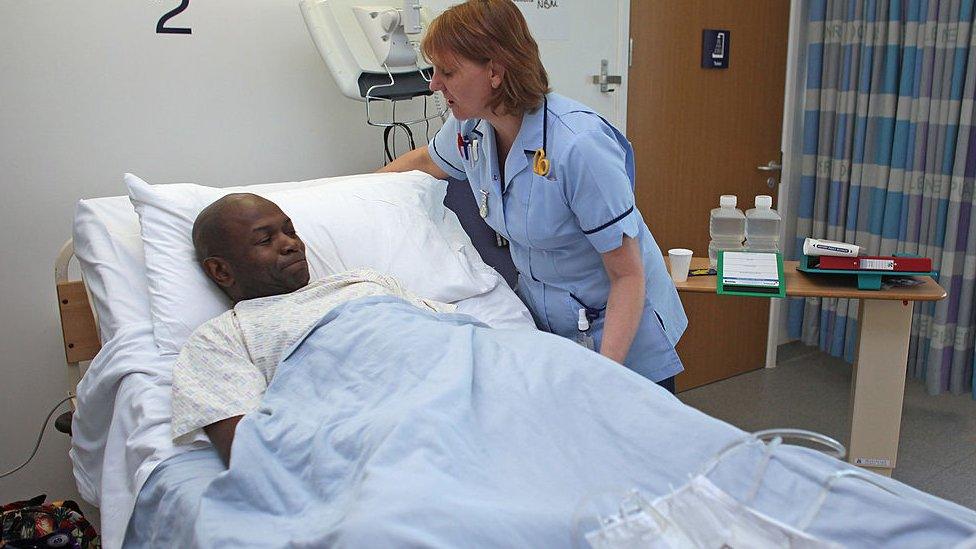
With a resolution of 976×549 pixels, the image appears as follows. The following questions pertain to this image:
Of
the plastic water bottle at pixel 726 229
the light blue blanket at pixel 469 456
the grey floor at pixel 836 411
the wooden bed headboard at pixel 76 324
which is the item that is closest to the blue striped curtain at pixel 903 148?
the grey floor at pixel 836 411

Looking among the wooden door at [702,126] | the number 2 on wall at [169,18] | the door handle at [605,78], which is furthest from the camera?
the wooden door at [702,126]

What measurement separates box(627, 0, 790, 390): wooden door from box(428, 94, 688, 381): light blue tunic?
133 centimetres

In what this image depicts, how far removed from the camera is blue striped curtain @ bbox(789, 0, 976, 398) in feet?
10.0

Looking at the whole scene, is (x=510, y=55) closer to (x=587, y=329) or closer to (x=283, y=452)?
(x=587, y=329)

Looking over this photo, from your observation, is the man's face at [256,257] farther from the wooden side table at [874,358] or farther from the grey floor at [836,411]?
the grey floor at [836,411]

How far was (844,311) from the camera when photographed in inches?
141

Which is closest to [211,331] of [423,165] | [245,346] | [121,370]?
[245,346]

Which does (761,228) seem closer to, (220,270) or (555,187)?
(555,187)

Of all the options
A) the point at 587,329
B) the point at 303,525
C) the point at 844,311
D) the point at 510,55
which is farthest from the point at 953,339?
the point at 303,525

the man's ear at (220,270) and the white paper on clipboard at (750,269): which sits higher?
the man's ear at (220,270)

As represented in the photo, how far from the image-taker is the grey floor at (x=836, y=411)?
2742 mm

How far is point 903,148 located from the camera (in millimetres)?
3215

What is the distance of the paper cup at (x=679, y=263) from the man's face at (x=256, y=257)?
1.02 m

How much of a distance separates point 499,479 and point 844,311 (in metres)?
2.80
